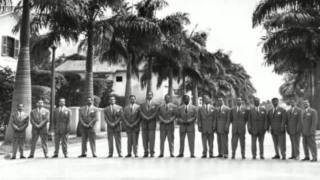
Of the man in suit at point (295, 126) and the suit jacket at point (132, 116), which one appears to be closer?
the man in suit at point (295, 126)

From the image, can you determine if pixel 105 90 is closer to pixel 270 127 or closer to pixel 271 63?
pixel 271 63

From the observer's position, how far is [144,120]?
541 inches

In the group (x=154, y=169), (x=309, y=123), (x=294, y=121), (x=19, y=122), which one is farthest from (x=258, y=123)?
(x=19, y=122)

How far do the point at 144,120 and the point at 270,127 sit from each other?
3.64 meters

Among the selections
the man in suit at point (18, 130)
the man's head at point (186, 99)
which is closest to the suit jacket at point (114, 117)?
the man's head at point (186, 99)

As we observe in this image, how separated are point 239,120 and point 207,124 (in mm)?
911

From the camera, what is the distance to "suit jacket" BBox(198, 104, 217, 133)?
13555 millimetres

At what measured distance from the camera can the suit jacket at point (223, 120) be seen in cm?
1347

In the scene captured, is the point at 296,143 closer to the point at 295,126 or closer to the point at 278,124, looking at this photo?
the point at 295,126

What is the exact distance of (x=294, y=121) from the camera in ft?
43.3

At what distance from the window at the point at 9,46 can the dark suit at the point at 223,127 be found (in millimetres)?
21870

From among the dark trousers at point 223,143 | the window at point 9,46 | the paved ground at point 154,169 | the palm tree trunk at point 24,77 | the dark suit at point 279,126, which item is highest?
the window at point 9,46

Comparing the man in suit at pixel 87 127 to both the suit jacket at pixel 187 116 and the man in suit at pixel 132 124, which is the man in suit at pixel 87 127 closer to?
Result: the man in suit at pixel 132 124

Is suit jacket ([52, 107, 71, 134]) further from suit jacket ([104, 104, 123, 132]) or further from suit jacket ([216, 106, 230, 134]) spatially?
suit jacket ([216, 106, 230, 134])
